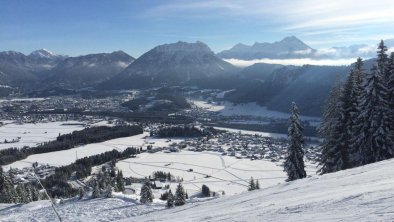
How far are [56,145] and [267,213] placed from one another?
594 feet

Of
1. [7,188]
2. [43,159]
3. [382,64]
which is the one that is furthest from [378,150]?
[43,159]

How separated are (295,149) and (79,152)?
136m

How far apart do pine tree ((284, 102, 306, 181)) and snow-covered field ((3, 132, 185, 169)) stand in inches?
4269

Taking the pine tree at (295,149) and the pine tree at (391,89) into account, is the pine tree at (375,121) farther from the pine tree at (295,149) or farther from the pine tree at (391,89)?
the pine tree at (295,149)

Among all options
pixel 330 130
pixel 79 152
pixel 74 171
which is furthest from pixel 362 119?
pixel 79 152

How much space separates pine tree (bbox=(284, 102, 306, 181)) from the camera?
4478 cm

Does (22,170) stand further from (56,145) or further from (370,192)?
(370,192)

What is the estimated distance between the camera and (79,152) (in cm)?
16712

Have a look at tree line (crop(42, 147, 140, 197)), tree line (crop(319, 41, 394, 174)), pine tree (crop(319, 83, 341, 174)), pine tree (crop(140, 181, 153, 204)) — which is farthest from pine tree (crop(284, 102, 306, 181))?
tree line (crop(42, 147, 140, 197))

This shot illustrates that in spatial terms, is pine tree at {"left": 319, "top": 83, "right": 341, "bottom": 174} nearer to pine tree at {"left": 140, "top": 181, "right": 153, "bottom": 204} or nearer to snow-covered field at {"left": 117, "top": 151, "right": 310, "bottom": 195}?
pine tree at {"left": 140, "top": 181, "right": 153, "bottom": 204}

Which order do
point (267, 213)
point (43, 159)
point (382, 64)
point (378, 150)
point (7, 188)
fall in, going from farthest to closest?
1. point (43, 159)
2. point (7, 188)
3. point (382, 64)
4. point (378, 150)
5. point (267, 213)

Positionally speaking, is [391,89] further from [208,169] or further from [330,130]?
[208,169]

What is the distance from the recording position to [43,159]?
15638 cm

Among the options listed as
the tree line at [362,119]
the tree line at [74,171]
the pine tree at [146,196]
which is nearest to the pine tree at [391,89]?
the tree line at [362,119]
